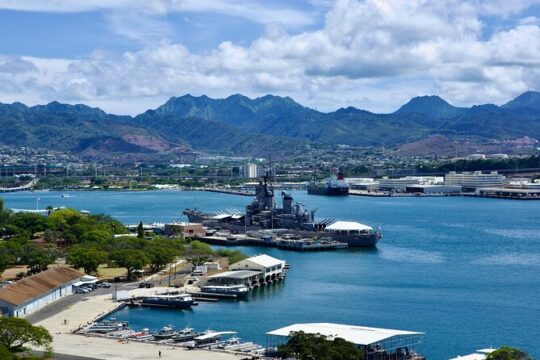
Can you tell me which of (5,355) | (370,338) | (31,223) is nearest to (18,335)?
(5,355)

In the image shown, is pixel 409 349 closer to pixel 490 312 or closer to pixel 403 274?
pixel 490 312

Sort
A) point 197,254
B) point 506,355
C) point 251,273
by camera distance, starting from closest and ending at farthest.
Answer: point 506,355
point 251,273
point 197,254

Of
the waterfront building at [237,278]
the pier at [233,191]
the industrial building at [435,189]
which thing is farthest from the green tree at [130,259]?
the industrial building at [435,189]

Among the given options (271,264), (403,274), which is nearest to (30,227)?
(271,264)

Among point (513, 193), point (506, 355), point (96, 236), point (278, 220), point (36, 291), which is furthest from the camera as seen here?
point (513, 193)

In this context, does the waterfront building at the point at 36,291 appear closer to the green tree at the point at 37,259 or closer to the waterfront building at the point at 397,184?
the green tree at the point at 37,259

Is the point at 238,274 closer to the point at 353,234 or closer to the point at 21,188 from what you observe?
the point at 353,234

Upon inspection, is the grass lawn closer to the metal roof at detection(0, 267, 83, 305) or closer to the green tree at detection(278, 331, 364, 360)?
the metal roof at detection(0, 267, 83, 305)
